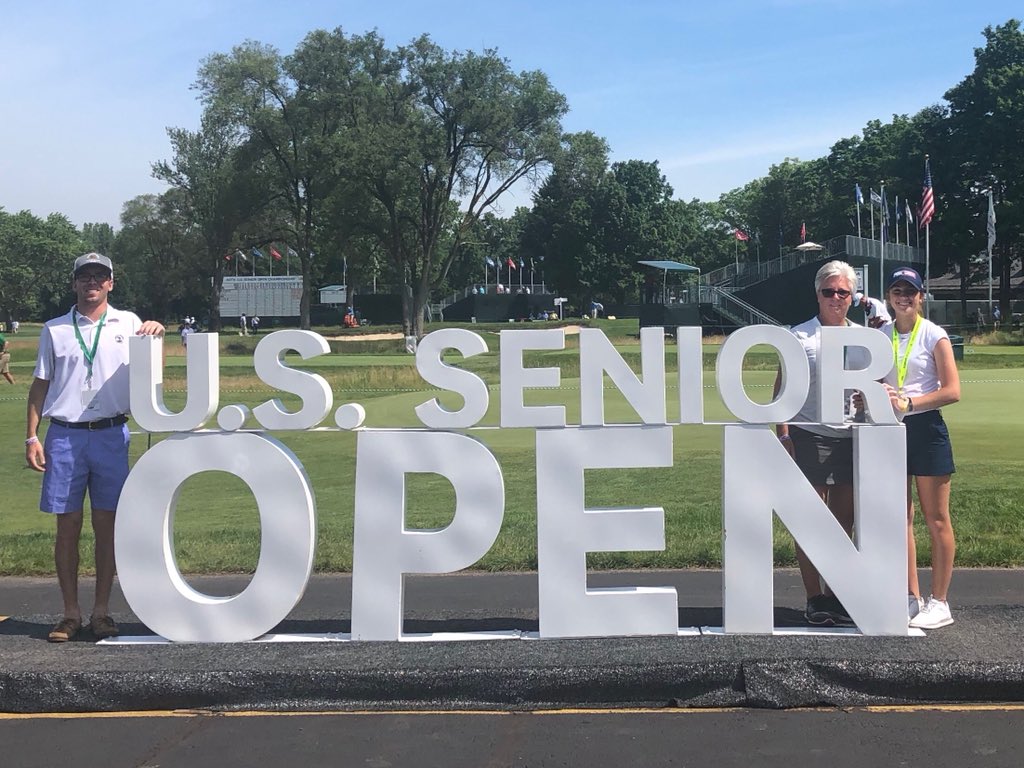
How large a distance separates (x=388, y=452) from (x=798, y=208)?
316 ft

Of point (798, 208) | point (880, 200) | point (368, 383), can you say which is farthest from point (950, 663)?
point (798, 208)

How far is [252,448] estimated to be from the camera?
509cm

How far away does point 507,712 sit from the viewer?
14.4ft

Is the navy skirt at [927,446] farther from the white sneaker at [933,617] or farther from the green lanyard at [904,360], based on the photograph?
the white sneaker at [933,617]

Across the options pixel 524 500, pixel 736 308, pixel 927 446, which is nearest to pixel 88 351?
pixel 927 446

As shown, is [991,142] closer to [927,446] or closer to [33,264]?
[927,446]

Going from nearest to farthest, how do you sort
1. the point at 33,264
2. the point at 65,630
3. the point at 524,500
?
the point at 65,630 → the point at 524,500 → the point at 33,264

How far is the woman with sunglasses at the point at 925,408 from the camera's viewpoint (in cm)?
499

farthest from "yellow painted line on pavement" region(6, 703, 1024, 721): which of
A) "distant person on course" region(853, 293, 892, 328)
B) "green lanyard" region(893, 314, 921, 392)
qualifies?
"distant person on course" region(853, 293, 892, 328)

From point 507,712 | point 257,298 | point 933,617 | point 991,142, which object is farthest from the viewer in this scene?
point 257,298

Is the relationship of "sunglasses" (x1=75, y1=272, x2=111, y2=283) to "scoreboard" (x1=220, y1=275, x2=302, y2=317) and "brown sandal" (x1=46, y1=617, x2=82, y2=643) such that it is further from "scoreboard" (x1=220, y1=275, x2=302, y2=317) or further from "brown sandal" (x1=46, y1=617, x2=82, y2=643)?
"scoreboard" (x1=220, y1=275, x2=302, y2=317)

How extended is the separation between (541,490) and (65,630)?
2498mm

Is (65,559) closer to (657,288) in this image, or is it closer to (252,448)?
(252,448)

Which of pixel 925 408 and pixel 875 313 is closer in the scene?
pixel 925 408
